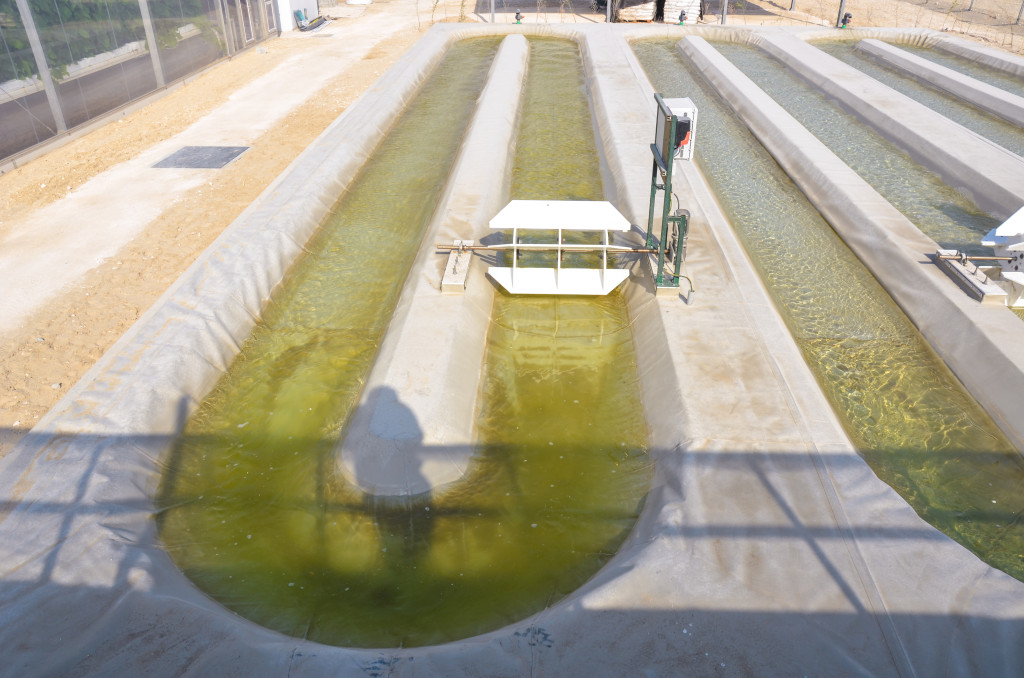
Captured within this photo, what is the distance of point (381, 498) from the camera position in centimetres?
698

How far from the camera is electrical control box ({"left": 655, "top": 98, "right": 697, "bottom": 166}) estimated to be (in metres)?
9.12

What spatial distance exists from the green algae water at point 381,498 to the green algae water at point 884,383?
2641 millimetres

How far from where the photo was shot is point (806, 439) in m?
7.02

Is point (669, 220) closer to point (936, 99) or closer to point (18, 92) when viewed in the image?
point (18, 92)

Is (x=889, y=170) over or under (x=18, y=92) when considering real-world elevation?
under

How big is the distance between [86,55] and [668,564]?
718 inches

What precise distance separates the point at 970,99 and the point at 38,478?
22.8 m

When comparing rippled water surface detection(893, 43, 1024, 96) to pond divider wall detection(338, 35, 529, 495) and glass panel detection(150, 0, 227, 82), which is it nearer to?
pond divider wall detection(338, 35, 529, 495)

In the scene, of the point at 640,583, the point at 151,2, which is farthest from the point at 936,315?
the point at 151,2

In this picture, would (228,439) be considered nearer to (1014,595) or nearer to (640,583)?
(640,583)

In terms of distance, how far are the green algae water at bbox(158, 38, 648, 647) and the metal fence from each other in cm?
912

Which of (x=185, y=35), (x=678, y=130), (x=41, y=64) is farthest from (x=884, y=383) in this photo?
(x=185, y=35)

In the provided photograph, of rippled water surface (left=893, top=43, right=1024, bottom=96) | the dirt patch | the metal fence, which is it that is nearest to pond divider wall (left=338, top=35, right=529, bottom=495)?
the dirt patch

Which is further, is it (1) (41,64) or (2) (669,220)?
(1) (41,64)
